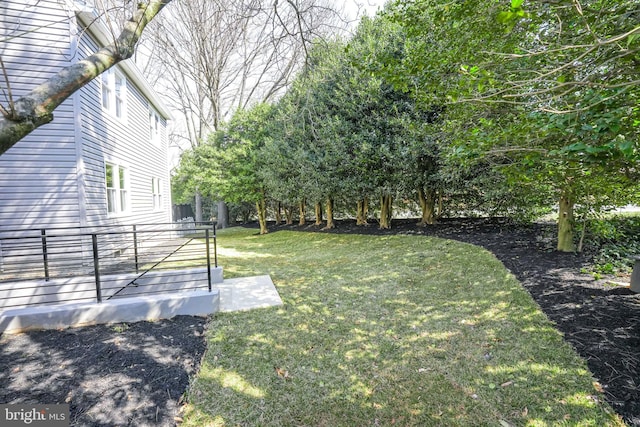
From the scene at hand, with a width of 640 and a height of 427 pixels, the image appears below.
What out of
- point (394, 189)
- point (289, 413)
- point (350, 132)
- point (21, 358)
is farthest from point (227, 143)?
point (289, 413)

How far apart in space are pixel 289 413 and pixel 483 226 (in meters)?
8.74

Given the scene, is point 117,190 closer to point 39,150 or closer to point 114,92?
point 39,150

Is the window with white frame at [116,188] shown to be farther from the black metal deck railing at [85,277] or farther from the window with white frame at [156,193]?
the window with white frame at [156,193]

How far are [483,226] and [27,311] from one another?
10386 millimetres

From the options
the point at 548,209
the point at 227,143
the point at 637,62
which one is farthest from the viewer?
the point at 227,143

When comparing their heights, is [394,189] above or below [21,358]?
above

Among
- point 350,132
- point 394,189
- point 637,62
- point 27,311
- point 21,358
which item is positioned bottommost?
point 21,358

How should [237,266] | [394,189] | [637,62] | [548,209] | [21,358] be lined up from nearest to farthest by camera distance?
[637,62] → [21,358] → [548,209] → [237,266] → [394,189]

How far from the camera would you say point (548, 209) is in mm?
6488

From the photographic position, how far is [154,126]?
11.5 meters

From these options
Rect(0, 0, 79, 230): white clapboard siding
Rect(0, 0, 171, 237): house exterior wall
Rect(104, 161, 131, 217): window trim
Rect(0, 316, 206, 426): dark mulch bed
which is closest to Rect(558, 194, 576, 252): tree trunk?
Rect(0, 316, 206, 426): dark mulch bed

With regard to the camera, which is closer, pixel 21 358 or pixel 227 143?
pixel 21 358

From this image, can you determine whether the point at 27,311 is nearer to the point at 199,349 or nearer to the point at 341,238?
the point at 199,349

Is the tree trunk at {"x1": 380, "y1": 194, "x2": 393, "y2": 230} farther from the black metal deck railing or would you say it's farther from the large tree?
the large tree
